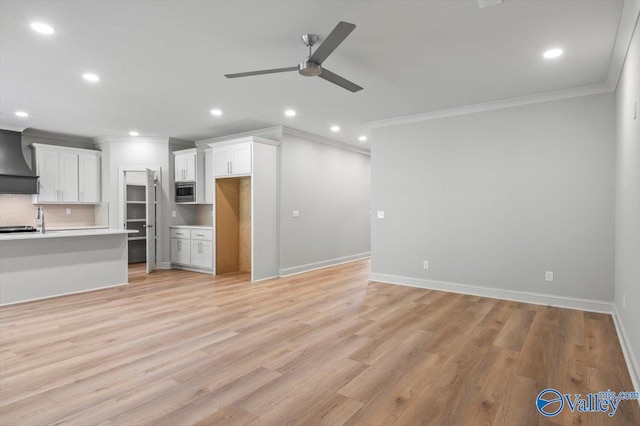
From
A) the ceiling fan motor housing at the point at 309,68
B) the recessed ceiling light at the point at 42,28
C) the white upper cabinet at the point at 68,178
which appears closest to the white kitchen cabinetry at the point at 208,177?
the white upper cabinet at the point at 68,178

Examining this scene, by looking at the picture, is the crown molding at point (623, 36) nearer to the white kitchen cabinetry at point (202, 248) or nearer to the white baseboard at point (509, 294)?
the white baseboard at point (509, 294)

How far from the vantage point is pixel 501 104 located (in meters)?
4.75

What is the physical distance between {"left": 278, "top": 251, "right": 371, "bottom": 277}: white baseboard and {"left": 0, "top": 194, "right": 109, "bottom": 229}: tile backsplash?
4.10 metres

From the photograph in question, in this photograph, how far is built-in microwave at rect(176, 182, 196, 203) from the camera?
7.21 meters

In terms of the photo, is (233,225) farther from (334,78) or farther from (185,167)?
(334,78)

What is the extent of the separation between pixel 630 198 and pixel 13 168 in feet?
28.7

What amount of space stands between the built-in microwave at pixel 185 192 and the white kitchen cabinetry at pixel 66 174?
1663 mm

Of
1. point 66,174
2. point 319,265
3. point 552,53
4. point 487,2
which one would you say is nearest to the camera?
point 487,2

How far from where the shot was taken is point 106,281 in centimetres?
540

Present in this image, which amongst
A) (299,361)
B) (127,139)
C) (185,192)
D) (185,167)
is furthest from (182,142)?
(299,361)

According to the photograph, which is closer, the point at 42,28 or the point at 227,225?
the point at 42,28

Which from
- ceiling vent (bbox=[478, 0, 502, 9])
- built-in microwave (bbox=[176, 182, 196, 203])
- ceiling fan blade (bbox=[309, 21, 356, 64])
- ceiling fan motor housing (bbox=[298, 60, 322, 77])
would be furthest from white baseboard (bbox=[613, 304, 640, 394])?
built-in microwave (bbox=[176, 182, 196, 203])

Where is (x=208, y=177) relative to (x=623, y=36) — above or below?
below

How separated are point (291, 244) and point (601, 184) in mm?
4711
